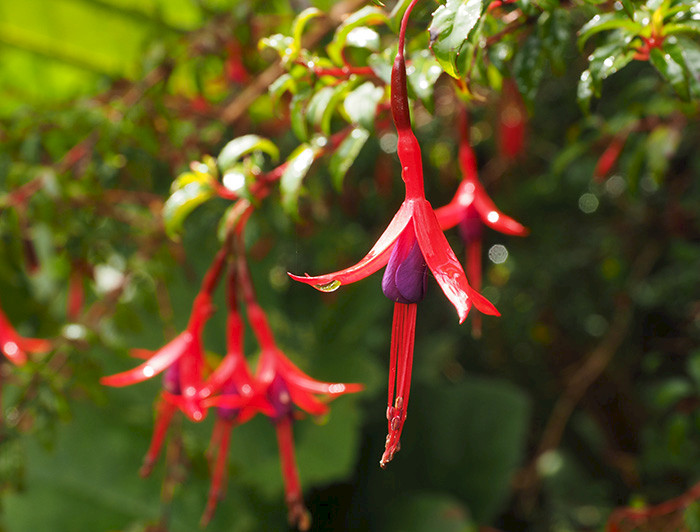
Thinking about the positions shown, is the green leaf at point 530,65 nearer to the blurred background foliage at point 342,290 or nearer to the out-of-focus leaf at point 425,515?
the blurred background foliage at point 342,290

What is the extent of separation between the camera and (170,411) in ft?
2.26

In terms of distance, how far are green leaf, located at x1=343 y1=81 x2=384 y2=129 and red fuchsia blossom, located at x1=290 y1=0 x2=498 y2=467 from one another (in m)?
0.10

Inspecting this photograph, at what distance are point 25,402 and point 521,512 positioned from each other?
1457mm

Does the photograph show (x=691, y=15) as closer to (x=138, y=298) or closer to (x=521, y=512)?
(x=138, y=298)

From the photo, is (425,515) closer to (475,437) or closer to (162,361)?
(475,437)

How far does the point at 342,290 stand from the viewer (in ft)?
5.36

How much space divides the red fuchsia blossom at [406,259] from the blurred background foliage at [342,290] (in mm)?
163

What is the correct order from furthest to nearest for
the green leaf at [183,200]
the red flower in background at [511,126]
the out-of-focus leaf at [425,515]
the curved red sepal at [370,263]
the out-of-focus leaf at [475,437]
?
the out-of-focus leaf at [475,437]
the out-of-focus leaf at [425,515]
the red flower in background at [511,126]
the green leaf at [183,200]
the curved red sepal at [370,263]

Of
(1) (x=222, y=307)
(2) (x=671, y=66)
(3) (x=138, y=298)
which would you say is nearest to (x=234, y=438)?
(1) (x=222, y=307)

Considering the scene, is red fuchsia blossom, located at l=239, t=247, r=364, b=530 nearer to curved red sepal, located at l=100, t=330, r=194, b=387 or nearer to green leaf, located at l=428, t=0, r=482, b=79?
curved red sepal, located at l=100, t=330, r=194, b=387

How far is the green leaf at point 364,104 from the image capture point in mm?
460

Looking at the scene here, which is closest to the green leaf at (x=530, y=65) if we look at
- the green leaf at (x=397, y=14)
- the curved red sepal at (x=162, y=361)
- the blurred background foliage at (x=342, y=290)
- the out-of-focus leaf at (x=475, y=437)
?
the blurred background foliage at (x=342, y=290)

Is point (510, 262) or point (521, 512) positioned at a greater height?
point (510, 262)

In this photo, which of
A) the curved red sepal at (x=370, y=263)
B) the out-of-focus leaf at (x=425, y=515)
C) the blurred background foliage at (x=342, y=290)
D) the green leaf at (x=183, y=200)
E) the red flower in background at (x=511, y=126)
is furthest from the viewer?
Result: the out-of-focus leaf at (x=425, y=515)
